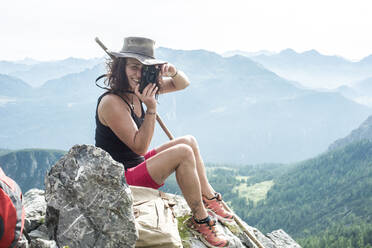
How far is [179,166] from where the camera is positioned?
5617 millimetres

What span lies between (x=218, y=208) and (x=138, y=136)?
292cm

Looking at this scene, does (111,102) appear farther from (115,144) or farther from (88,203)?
(88,203)

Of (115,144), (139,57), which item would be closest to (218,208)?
(115,144)

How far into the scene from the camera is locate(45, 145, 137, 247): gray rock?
4.35 metres

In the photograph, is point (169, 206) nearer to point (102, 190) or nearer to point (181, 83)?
point (102, 190)

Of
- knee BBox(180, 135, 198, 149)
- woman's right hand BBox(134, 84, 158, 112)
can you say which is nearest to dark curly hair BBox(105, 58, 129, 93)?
woman's right hand BBox(134, 84, 158, 112)

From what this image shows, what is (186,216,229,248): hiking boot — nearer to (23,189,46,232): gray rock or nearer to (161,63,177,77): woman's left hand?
(23,189,46,232): gray rock

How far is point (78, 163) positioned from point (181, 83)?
381 centimetres

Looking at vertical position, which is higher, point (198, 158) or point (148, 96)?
point (148, 96)

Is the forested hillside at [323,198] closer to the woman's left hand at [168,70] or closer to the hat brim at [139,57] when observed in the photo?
the woman's left hand at [168,70]

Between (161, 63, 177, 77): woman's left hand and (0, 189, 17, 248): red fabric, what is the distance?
4003 millimetres

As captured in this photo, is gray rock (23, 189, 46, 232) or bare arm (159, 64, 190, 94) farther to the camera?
bare arm (159, 64, 190, 94)

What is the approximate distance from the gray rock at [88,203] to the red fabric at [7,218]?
2.68 feet

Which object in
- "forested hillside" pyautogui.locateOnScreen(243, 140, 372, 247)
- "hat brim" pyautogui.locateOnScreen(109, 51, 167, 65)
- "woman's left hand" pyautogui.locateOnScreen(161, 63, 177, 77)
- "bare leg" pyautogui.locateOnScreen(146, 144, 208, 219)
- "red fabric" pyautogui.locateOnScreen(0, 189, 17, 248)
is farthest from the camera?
"forested hillside" pyautogui.locateOnScreen(243, 140, 372, 247)
